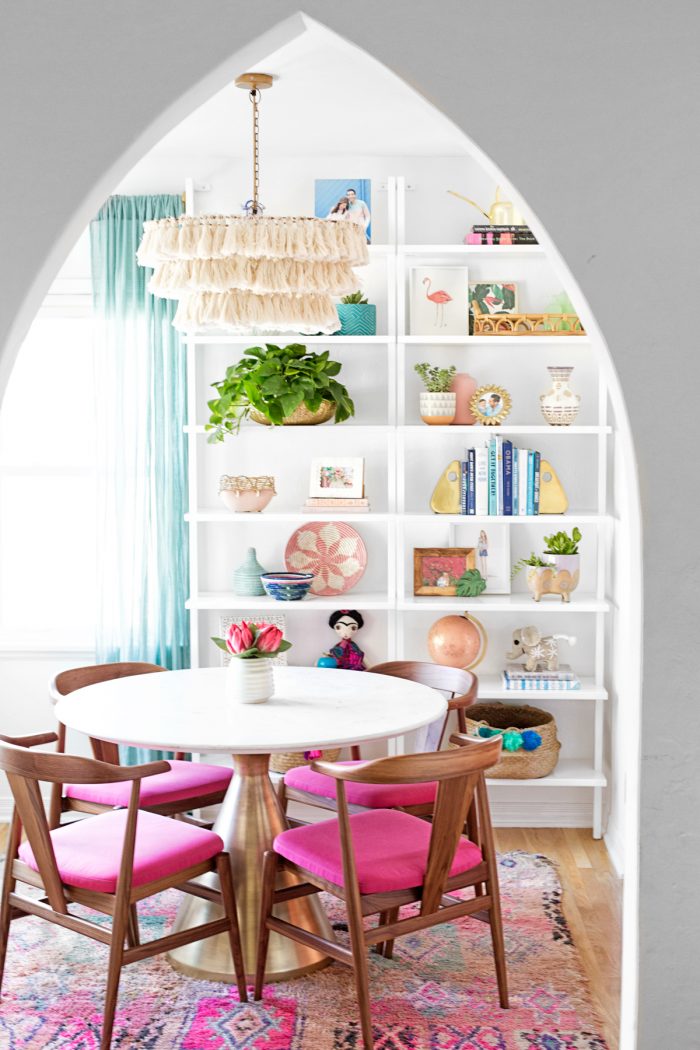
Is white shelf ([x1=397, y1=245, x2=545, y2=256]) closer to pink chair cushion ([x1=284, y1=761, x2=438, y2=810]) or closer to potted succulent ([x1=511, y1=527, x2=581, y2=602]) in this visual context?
potted succulent ([x1=511, y1=527, x2=581, y2=602])

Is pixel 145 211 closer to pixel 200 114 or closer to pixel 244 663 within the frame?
pixel 200 114

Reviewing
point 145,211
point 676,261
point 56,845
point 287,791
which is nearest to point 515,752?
point 287,791

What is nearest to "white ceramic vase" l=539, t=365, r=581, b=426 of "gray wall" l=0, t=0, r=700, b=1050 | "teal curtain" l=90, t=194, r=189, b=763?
"teal curtain" l=90, t=194, r=189, b=763

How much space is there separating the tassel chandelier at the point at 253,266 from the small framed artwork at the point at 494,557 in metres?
1.59

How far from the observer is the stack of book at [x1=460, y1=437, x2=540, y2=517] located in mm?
4363

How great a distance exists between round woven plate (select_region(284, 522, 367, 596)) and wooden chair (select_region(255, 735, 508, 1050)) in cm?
156

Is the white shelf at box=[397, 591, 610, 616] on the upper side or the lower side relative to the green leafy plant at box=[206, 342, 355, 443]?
lower

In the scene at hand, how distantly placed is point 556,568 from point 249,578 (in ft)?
4.01

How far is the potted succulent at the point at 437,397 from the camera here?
14.3 feet

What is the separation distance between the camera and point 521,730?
4.36 meters

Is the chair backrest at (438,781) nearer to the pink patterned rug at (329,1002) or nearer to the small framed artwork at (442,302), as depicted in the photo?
the pink patterned rug at (329,1002)

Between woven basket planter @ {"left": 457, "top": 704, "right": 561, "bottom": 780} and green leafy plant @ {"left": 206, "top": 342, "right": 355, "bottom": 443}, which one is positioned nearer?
green leafy plant @ {"left": 206, "top": 342, "right": 355, "bottom": 443}

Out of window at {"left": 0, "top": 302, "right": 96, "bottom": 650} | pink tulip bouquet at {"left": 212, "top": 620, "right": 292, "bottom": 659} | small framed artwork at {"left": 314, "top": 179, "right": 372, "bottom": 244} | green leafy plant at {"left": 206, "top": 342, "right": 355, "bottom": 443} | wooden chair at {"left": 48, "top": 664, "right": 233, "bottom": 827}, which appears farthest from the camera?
window at {"left": 0, "top": 302, "right": 96, "bottom": 650}

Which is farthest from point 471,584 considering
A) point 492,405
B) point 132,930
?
point 132,930
